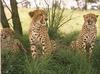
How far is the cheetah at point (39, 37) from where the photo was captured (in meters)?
6.66

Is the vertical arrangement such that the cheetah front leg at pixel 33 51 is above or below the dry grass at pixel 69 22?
above

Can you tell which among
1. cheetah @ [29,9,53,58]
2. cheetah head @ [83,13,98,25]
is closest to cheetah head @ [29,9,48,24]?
cheetah @ [29,9,53,58]

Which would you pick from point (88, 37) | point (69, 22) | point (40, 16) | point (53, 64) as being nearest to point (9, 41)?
point (40, 16)

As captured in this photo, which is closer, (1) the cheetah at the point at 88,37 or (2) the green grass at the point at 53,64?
(2) the green grass at the point at 53,64

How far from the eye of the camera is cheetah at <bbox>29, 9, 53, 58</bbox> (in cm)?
666

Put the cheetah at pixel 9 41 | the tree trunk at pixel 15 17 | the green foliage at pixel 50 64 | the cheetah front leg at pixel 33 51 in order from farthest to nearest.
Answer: the tree trunk at pixel 15 17 < the cheetah at pixel 9 41 < the cheetah front leg at pixel 33 51 < the green foliage at pixel 50 64

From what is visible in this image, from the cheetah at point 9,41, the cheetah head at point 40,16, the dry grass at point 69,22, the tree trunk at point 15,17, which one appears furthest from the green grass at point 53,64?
the dry grass at point 69,22

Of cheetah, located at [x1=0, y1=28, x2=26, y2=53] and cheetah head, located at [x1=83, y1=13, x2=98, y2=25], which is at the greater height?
cheetah head, located at [x1=83, y1=13, x2=98, y2=25]

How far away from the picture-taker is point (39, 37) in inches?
266

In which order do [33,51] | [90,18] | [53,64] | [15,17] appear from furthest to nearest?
[15,17], [90,18], [33,51], [53,64]

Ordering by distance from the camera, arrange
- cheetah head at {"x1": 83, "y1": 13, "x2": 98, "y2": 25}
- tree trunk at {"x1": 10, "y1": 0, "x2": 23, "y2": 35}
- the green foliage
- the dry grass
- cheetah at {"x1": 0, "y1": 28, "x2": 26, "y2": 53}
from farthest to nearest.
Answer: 1. the dry grass
2. tree trunk at {"x1": 10, "y1": 0, "x2": 23, "y2": 35}
3. cheetah head at {"x1": 83, "y1": 13, "x2": 98, "y2": 25}
4. cheetah at {"x1": 0, "y1": 28, "x2": 26, "y2": 53}
5. the green foliage

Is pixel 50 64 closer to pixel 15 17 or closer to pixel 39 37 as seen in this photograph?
pixel 39 37

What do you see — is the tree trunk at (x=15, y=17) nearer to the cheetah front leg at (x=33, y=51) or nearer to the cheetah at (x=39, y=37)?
the cheetah at (x=39, y=37)

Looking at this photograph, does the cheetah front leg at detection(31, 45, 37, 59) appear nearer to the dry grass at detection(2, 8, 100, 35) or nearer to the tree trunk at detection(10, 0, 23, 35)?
the tree trunk at detection(10, 0, 23, 35)
